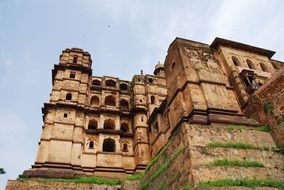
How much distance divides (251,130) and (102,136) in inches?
500

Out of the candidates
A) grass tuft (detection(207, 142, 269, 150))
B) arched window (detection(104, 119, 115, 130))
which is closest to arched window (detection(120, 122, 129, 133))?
arched window (detection(104, 119, 115, 130))

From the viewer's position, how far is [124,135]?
2241 centimetres

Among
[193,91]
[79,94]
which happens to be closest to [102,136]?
[79,94]

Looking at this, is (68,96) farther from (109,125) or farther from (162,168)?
(162,168)

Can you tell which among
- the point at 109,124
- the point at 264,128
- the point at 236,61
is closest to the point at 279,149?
the point at 264,128

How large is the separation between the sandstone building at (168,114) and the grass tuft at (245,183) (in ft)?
0.96

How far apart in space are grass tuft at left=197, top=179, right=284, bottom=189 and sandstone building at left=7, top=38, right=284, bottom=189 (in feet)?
0.96

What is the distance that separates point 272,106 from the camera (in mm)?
11891

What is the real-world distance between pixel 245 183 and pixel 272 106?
4.46m

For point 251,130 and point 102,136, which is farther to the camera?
point 102,136

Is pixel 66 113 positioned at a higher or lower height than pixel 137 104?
lower

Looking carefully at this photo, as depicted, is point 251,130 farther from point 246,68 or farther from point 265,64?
point 265,64

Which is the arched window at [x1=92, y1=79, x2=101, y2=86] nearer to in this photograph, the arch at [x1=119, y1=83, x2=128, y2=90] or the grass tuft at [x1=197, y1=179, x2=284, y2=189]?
the arch at [x1=119, y1=83, x2=128, y2=90]

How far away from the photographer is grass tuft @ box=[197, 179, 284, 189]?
27.8ft
